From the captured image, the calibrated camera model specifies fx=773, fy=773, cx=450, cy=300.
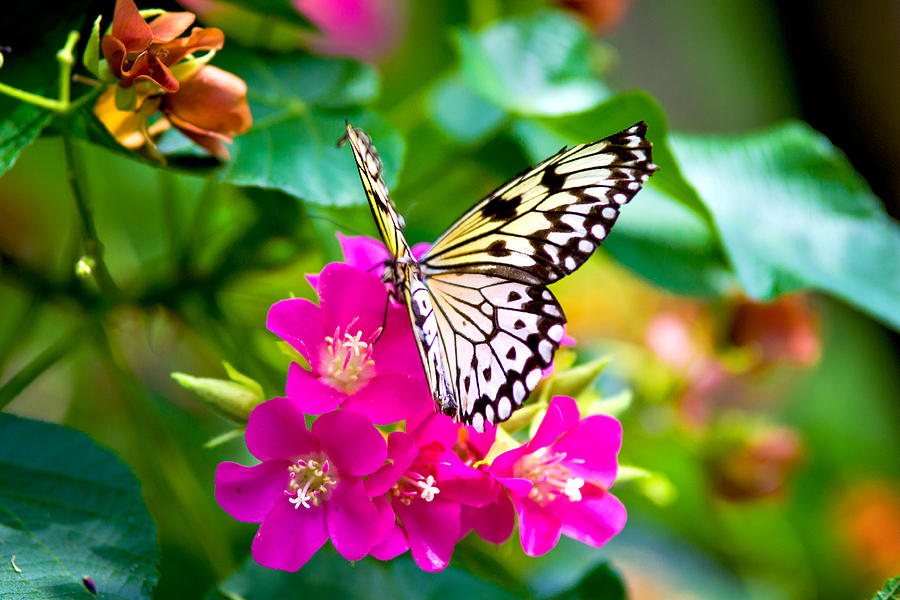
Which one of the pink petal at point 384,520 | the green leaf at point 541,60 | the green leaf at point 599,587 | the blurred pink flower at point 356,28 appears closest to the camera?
the pink petal at point 384,520

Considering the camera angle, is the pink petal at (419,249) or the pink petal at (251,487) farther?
the pink petal at (419,249)

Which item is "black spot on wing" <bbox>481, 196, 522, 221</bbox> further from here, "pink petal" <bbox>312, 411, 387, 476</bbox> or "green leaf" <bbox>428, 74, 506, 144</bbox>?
"green leaf" <bbox>428, 74, 506, 144</bbox>

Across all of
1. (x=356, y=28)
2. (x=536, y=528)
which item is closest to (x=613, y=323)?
(x=356, y=28)

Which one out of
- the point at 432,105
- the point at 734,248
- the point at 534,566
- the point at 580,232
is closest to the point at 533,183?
the point at 580,232

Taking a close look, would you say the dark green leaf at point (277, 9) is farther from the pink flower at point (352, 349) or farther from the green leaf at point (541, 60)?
the pink flower at point (352, 349)

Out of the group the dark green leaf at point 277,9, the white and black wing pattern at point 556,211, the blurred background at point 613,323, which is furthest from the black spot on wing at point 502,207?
the dark green leaf at point 277,9

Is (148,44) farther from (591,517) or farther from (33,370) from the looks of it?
(591,517)

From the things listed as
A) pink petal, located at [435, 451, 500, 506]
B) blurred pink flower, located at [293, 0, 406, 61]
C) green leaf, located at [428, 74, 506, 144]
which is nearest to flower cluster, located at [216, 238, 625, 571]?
pink petal, located at [435, 451, 500, 506]
